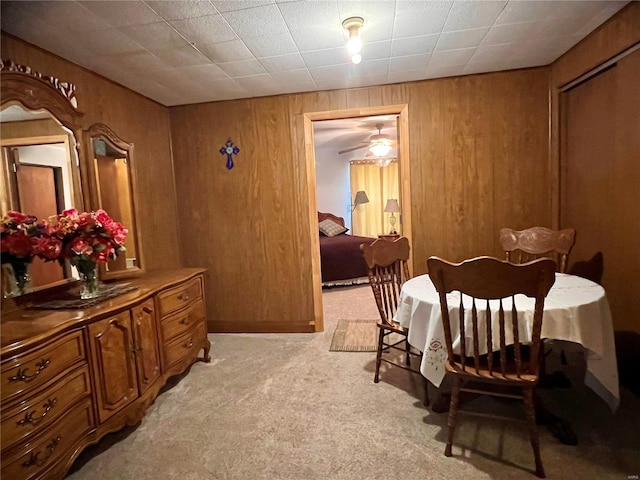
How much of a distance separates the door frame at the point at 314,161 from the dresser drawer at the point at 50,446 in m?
2.08

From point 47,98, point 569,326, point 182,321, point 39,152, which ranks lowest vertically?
point 182,321

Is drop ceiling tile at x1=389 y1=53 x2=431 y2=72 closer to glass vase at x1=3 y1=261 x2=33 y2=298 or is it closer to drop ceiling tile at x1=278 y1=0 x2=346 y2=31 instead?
drop ceiling tile at x1=278 y1=0 x2=346 y2=31

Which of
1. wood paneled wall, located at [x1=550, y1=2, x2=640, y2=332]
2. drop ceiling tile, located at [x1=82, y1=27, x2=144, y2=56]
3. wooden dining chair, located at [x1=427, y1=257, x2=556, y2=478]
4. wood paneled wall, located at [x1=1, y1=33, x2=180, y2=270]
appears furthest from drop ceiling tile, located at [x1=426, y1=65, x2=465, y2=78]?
wood paneled wall, located at [x1=1, y1=33, x2=180, y2=270]

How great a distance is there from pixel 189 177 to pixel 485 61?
284 centimetres

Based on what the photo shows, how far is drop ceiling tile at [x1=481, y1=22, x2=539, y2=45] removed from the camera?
2.16m

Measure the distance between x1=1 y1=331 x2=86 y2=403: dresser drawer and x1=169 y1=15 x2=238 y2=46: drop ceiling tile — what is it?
5.73 feet

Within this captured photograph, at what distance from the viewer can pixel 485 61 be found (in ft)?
8.89

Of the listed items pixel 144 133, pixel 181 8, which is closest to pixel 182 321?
pixel 144 133

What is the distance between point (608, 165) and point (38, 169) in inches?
144

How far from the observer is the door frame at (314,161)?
10.3 feet

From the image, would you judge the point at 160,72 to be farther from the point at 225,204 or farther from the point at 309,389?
the point at 309,389

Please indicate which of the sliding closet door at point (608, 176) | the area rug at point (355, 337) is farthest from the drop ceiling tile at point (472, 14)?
the area rug at point (355, 337)

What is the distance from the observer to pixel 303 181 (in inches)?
131

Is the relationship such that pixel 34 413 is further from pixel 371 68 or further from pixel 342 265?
pixel 342 265
